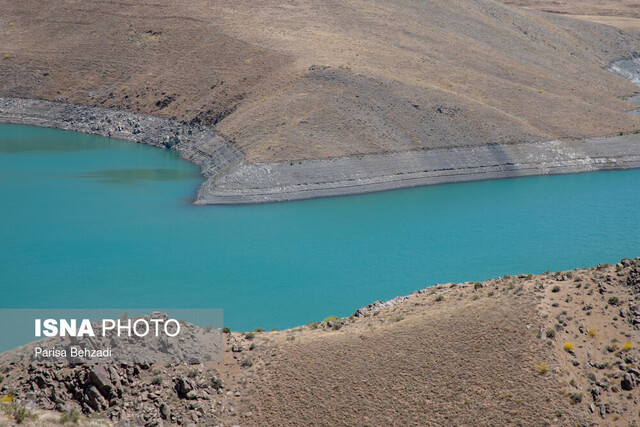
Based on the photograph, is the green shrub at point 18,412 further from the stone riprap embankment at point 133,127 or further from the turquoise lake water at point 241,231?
the stone riprap embankment at point 133,127

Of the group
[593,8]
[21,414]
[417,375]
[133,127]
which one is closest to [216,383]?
[21,414]

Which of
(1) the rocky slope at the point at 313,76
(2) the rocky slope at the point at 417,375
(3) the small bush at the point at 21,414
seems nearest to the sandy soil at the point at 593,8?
(1) the rocky slope at the point at 313,76

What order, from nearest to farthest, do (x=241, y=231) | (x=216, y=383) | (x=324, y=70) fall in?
(x=216, y=383) → (x=241, y=231) → (x=324, y=70)

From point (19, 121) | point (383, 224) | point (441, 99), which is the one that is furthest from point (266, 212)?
point (19, 121)

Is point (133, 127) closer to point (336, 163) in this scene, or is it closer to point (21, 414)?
point (336, 163)

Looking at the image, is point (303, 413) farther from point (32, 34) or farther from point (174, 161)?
point (32, 34)
